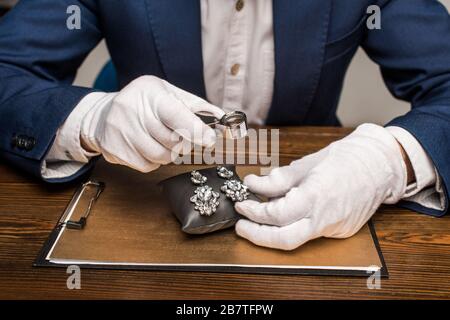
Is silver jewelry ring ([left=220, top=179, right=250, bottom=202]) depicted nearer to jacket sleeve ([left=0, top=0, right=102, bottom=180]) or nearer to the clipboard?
the clipboard

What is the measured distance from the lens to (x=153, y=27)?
1.00 m

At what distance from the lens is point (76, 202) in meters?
0.81

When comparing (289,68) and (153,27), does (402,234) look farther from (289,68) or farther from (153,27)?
(153,27)

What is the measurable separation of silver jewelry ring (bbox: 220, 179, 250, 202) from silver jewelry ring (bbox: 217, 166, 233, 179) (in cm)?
1

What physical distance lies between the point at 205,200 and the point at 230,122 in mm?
112

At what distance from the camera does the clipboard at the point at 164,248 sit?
0.68 m

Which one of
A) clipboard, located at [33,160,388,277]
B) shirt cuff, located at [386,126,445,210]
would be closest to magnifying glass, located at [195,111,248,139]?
clipboard, located at [33,160,388,277]

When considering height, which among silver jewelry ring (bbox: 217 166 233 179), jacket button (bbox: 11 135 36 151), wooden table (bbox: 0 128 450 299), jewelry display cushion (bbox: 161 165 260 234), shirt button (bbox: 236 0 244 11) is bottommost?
wooden table (bbox: 0 128 450 299)

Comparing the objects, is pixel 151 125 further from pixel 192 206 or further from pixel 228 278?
pixel 228 278

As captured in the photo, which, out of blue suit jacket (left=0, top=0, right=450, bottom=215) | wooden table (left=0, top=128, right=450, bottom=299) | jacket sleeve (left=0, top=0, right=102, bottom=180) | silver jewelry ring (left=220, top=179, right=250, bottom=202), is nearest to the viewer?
wooden table (left=0, top=128, right=450, bottom=299)

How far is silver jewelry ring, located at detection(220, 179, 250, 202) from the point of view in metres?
0.75

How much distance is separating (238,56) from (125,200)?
410 mm

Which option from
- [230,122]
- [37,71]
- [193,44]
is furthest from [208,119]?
[37,71]

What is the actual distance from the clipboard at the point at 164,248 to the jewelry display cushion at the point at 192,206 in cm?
2
